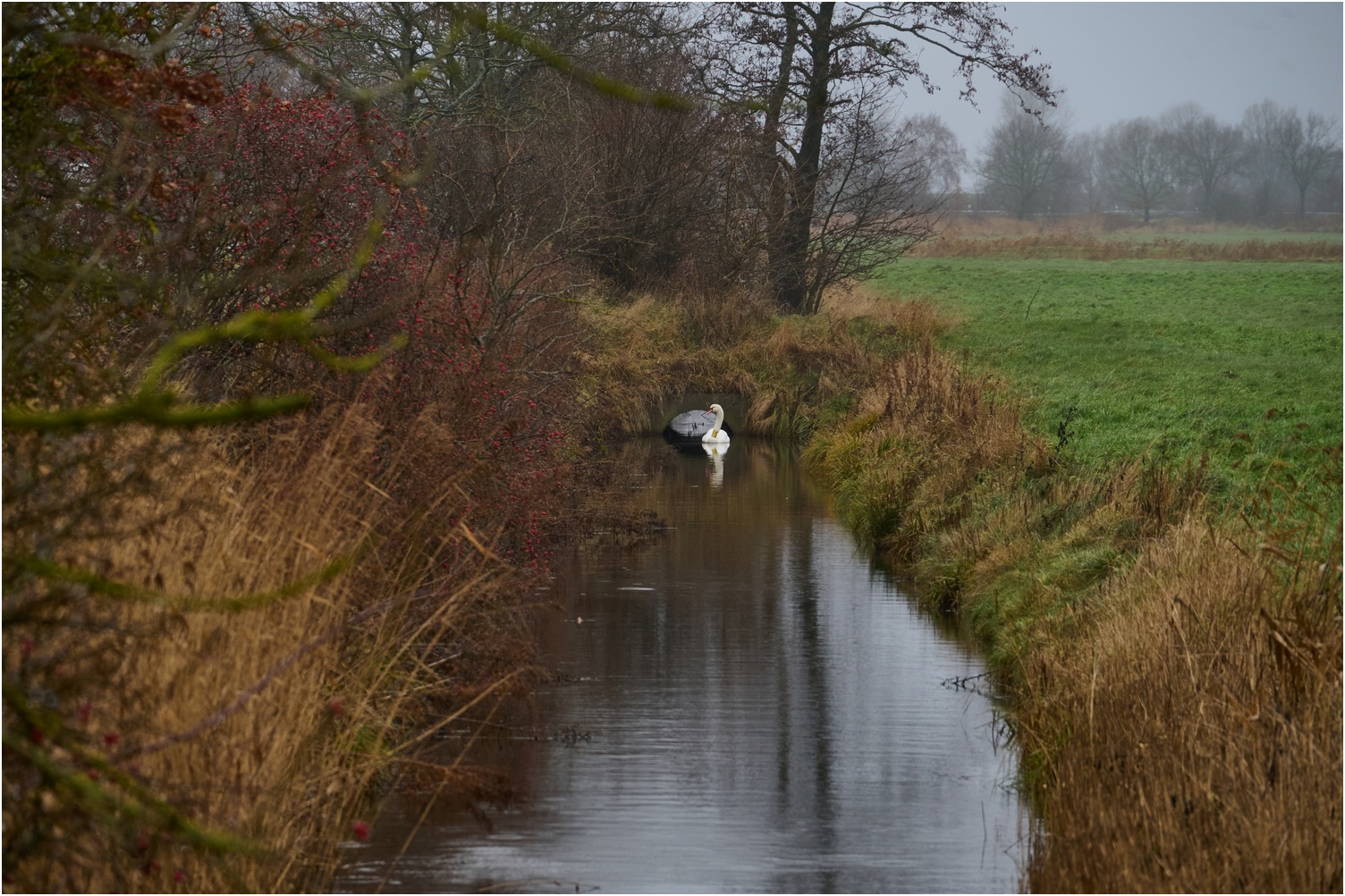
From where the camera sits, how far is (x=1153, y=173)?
98.9 metres

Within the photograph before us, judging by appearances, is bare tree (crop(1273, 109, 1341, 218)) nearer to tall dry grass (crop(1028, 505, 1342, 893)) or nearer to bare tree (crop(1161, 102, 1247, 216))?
bare tree (crop(1161, 102, 1247, 216))

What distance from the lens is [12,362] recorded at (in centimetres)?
452

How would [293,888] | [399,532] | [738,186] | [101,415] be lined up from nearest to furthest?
[101,415], [293,888], [399,532], [738,186]

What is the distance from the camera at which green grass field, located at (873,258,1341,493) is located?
16.2 m

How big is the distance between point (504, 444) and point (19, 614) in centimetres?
787

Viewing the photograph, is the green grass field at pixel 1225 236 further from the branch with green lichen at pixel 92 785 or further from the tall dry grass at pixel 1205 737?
the branch with green lichen at pixel 92 785

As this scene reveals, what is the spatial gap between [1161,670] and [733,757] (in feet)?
9.23

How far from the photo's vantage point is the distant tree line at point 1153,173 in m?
66.5

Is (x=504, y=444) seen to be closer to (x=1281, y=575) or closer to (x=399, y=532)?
(x=399, y=532)

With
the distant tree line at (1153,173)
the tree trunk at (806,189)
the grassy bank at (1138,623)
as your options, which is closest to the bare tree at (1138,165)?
the distant tree line at (1153,173)

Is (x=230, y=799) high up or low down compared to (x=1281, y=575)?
down

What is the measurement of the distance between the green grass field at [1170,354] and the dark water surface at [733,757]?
2.94 meters

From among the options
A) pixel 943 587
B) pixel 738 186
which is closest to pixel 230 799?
pixel 943 587

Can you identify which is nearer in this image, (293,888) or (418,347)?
(293,888)
